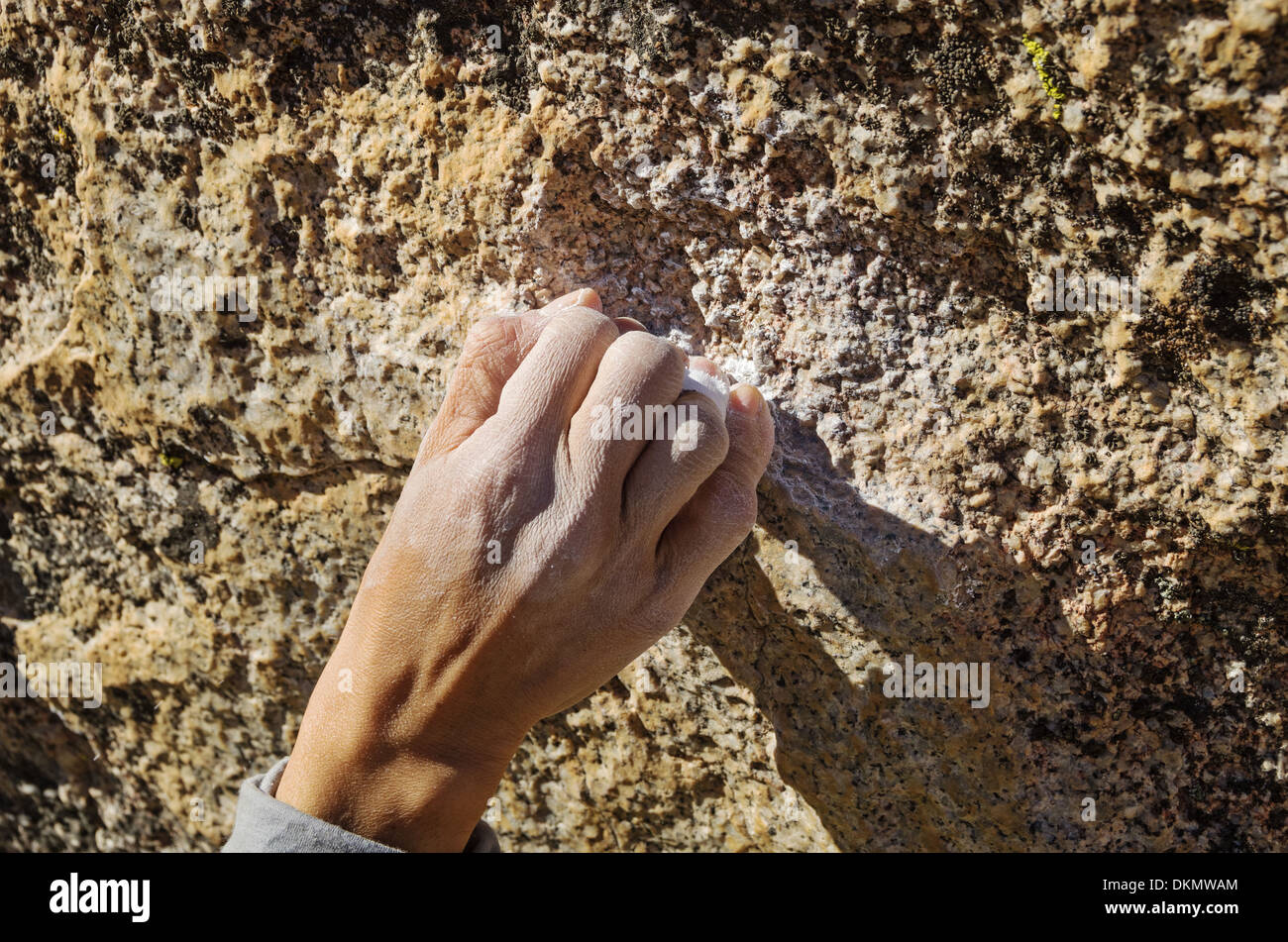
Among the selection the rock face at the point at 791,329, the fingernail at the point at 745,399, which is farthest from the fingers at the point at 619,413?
the rock face at the point at 791,329

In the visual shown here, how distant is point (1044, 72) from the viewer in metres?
0.98

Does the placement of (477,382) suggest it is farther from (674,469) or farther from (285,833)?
(285,833)

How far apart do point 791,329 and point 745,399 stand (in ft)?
0.43

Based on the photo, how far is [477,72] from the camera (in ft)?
4.07

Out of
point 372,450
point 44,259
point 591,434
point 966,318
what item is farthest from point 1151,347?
point 44,259

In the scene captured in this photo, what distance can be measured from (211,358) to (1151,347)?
4.29ft

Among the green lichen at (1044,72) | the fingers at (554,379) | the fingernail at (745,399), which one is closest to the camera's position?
the green lichen at (1044,72)

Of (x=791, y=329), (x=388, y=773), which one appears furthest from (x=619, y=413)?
(x=388, y=773)

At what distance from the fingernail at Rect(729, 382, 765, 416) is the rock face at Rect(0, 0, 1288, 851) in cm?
9

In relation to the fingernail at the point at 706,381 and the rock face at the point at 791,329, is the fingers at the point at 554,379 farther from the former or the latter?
the rock face at the point at 791,329

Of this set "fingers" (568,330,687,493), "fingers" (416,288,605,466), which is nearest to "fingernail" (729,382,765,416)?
"fingers" (568,330,687,493)

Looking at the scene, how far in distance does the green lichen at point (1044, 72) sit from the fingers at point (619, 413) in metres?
0.47

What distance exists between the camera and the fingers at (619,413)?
1055 millimetres

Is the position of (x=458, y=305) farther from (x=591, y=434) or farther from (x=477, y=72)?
(x=591, y=434)
